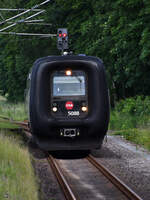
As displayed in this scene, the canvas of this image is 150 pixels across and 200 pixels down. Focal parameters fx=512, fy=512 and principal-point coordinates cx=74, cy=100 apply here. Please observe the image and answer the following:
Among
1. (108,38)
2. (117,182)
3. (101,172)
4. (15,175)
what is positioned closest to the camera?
(15,175)

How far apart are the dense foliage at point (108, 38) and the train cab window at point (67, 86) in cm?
1338

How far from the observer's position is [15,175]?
43.3 ft

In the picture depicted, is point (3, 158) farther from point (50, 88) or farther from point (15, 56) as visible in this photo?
point (15, 56)

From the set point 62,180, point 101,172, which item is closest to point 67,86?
point 62,180

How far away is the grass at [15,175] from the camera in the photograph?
10965 millimetres

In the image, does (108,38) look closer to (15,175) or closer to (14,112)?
(15,175)

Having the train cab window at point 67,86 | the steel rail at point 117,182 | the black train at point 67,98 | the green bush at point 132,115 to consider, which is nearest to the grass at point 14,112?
the green bush at point 132,115

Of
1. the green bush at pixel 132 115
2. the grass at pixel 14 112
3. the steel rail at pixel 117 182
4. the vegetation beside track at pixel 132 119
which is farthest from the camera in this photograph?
the grass at pixel 14 112

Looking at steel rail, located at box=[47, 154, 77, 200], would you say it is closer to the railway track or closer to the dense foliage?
the railway track

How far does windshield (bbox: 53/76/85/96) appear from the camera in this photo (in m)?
13.2

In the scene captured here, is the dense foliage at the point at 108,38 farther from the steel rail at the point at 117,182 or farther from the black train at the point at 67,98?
the black train at the point at 67,98

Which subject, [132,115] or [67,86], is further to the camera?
[132,115]

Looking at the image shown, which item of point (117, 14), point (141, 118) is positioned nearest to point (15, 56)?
point (117, 14)

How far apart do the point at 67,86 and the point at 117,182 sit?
9.51ft
